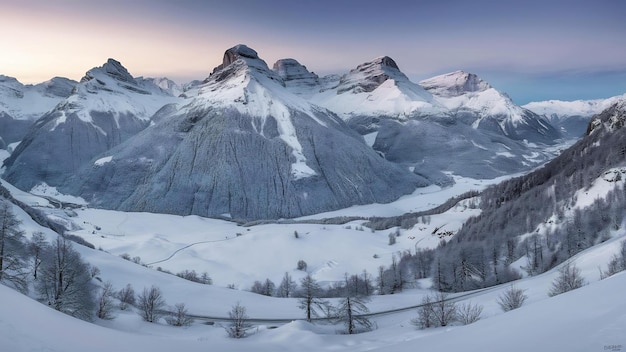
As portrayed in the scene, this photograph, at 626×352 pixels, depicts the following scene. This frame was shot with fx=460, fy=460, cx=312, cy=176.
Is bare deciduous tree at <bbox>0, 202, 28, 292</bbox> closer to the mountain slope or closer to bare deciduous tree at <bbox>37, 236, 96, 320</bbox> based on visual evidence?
bare deciduous tree at <bbox>37, 236, 96, 320</bbox>

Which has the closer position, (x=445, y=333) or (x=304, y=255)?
(x=445, y=333)

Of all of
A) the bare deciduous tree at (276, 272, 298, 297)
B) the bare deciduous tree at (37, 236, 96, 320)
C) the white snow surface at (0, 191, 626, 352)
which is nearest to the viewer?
the white snow surface at (0, 191, 626, 352)

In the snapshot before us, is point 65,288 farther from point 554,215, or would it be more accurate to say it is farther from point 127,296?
point 554,215

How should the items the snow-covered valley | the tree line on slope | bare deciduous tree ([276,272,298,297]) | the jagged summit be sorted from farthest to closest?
the jagged summit → bare deciduous tree ([276,272,298,297]) → the tree line on slope → the snow-covered valley

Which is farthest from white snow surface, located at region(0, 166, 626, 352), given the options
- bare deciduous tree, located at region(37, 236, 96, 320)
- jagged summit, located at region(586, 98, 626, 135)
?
jagged summit, located at region(586, 98, 626, 135)

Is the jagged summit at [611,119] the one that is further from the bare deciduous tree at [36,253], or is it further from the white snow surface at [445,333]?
the bare deciduous tree at [36,253]

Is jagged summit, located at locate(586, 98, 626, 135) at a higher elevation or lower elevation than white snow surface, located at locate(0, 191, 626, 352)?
higher

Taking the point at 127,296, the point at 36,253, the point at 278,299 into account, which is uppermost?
the point at 36,253

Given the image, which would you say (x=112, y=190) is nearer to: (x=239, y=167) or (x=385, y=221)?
(x=239, y=167)

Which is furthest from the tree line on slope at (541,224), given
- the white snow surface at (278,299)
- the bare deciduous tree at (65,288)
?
the bare deciduous tree at (65,288)

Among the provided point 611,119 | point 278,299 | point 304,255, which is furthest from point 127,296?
point 611,119

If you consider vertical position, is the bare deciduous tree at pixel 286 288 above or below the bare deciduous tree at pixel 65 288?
below
